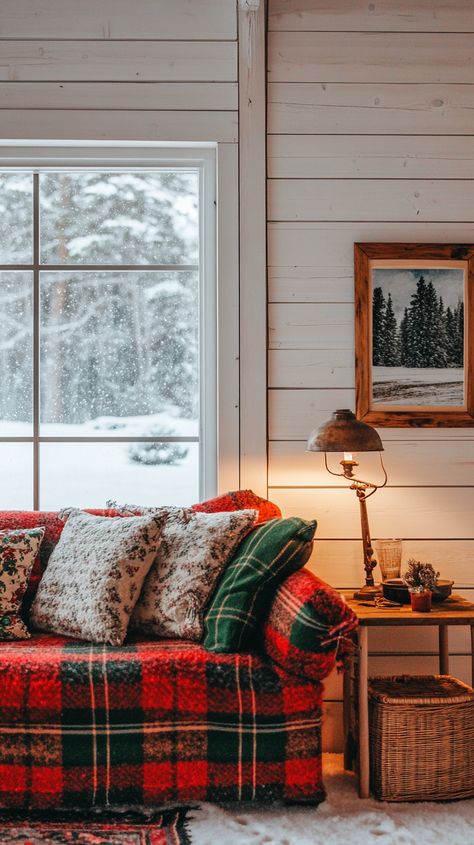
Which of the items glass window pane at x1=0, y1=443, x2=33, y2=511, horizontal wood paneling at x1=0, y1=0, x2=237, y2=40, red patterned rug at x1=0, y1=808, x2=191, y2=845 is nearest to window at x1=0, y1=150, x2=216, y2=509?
glass window pane at x1=0, y1=443, x2=33, y2=511

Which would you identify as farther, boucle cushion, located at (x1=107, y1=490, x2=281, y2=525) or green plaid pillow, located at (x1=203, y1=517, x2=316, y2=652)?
boucle cushion, located at (x1=107, y1=490, x2=281, y2=525)

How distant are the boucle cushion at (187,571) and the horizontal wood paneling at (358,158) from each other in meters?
1.35

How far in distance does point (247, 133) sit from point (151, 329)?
82 centimetres

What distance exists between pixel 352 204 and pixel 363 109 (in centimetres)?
36

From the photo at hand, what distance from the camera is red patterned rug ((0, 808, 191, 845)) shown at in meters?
2.04

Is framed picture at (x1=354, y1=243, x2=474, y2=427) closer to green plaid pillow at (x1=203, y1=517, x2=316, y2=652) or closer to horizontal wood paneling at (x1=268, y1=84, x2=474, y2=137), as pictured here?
horizontal wood paneling at (x1=268, y1=84, x2=474, y2=137)

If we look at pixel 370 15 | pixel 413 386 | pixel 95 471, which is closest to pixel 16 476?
pixel 95 471

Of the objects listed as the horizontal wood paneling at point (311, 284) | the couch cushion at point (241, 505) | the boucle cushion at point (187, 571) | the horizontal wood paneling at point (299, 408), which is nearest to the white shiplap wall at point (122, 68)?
the horizontal wood paneling at point (311, 284)

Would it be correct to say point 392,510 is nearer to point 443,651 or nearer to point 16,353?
point 443,651

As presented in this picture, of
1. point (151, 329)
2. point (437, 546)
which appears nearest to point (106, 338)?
point (151, 329)

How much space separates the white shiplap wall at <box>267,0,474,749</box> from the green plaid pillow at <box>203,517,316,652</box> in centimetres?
65

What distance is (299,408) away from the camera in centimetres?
303

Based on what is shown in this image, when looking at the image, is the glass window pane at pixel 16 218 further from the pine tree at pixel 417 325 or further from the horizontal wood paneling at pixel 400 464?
the pine tree at pixel 417 325

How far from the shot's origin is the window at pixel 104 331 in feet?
10.2
